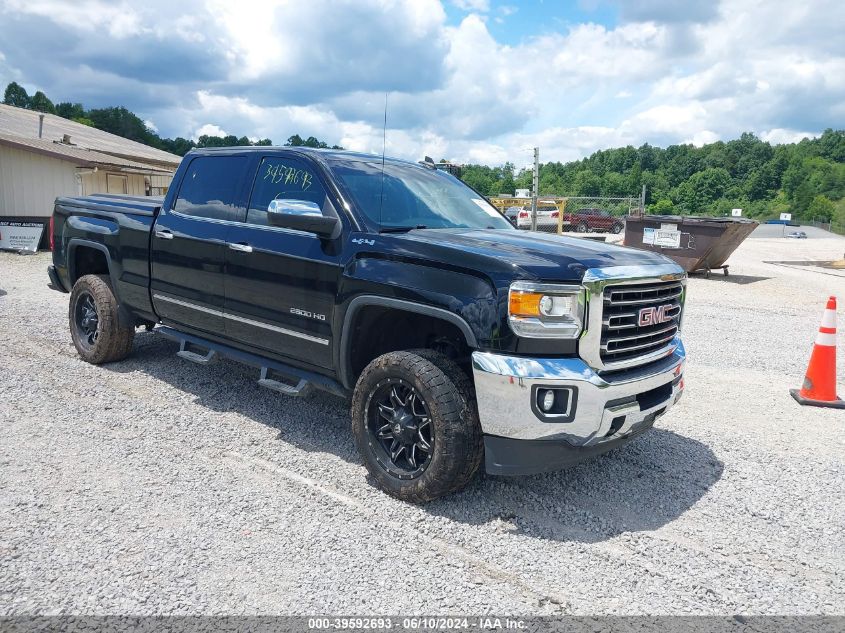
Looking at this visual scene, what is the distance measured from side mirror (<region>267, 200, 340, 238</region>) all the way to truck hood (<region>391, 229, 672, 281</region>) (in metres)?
0.43

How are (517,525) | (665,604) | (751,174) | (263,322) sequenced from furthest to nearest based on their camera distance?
(751,174)
(263,322)
(517,525)
(665,604)

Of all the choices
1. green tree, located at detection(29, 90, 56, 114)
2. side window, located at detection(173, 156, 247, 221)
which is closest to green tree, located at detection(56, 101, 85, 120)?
green tree, located at detection(29, 90, 56, 114)

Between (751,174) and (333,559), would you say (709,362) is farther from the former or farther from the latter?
(751,174)

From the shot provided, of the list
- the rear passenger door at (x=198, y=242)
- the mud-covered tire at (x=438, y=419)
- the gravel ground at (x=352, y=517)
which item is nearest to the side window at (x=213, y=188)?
the rear passenger door at (x=198, y=242)

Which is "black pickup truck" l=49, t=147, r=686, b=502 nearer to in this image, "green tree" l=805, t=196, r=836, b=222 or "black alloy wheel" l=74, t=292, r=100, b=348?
"black alloy wheel" l=74, t=292, r=100, b=348

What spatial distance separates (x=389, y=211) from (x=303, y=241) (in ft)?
1.94

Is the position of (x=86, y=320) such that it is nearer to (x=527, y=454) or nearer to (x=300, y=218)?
(x=300, y=218)

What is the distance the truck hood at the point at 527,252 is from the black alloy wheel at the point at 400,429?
0.77m

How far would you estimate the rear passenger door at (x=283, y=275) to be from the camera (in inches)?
161

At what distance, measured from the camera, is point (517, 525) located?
3504 millimetres

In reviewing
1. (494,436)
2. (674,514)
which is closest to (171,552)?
(494,436)

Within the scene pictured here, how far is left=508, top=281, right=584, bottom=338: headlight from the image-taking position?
10.6 ft

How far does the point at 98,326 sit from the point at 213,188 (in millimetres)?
2046

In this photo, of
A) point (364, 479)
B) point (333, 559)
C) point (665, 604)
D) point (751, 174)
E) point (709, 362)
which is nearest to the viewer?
point (665, 604)
